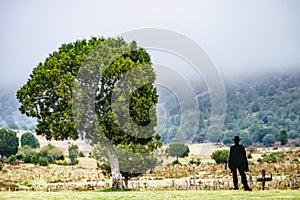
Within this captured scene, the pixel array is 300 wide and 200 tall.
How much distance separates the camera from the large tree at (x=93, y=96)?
33.0 metres

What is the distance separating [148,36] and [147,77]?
715 centimetres

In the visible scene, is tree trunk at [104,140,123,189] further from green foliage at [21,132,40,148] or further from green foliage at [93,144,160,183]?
green foliage at [21,132,40,148]

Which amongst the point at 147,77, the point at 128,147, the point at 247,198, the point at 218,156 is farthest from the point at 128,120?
the point at 218,156

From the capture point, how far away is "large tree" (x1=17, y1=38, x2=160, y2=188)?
108 feet

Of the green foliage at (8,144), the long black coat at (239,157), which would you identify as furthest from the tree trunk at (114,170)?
the green foliage at (8,144)

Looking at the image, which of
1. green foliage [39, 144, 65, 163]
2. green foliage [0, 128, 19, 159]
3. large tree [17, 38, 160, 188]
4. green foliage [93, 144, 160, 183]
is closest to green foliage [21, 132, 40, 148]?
green foliage [39, 144, 65, 163]

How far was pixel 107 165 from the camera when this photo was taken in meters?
44.6

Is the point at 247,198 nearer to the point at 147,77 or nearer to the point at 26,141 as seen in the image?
the point at 147,77

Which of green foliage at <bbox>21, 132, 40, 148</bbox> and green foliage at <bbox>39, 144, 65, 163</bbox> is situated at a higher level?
green foliage at <bbox>21, 132, 40, 148</bbox>

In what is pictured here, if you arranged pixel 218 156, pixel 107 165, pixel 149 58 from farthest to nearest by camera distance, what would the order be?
pixel 218 156
pixel 107 165
pixel 149 58

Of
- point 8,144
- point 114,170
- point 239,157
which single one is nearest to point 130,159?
point 114,170

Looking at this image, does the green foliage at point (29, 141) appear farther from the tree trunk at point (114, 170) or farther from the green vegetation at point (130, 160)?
the tree trunk at point (114, 170)

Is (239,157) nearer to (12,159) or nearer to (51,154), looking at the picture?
(12,159)

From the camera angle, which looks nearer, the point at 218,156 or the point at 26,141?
the point at 218,156
